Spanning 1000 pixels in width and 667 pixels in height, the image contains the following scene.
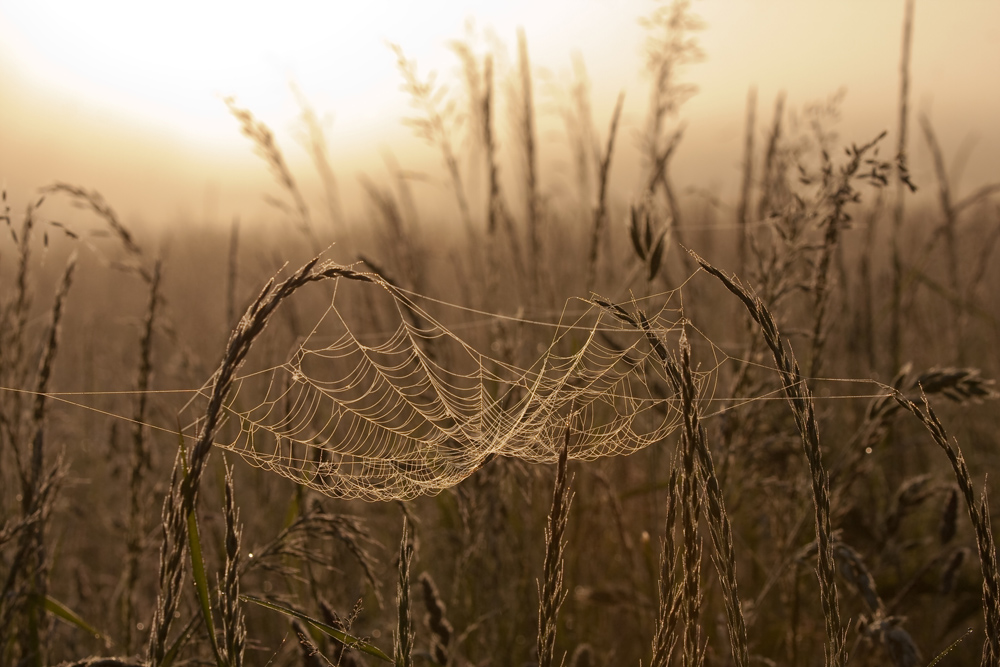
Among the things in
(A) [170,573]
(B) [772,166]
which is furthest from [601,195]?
(A) [170,573]

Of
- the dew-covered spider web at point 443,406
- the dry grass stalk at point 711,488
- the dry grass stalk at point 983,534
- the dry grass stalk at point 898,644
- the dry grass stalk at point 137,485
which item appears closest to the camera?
the dry grass stalk at point 711,488

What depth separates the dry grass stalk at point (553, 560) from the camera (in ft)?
2.93

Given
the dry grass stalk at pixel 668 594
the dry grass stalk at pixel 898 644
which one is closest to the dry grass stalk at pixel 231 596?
the dry grass stalk at pixel 668 594

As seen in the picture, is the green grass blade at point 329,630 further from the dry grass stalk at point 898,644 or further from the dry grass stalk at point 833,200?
the dry grass stalk at point 833,200

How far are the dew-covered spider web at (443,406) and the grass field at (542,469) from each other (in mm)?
29

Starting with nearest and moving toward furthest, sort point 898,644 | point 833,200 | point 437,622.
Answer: point 898,644 < point 437,622 < point 833,200

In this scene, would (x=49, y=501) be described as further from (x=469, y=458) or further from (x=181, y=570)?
(x=469, y=458)

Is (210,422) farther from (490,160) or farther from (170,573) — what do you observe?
(490,160)

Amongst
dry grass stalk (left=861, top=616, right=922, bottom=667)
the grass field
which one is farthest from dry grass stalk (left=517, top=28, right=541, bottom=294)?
dry grass stalk (left=861, top=616, right=922, bottom=667)

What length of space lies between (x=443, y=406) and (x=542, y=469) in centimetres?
50

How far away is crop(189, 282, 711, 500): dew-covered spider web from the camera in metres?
1.45

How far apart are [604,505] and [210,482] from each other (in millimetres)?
1940

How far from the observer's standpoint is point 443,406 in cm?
251

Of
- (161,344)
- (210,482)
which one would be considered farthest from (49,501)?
(161,344)
